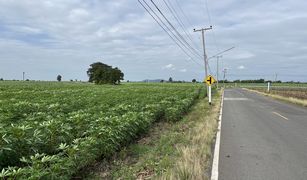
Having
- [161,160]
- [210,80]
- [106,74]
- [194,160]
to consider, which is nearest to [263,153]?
[194,160]

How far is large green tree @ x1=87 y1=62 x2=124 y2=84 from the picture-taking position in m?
122

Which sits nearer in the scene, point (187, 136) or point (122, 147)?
point (122, 147)

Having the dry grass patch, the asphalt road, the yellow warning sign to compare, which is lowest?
the asphalt road

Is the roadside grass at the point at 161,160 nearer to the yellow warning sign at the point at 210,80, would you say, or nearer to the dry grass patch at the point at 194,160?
the dry grass patch at the point at 194,160

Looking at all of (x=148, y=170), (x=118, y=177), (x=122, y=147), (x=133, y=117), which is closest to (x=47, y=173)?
(x=118, y=177)

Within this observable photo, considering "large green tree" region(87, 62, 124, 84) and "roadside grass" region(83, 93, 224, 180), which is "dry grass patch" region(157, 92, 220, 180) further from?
"large green tree" region(87, 62, 124, 84)

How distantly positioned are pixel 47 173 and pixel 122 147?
4.42m

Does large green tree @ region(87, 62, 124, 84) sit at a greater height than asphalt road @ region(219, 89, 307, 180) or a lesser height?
greater

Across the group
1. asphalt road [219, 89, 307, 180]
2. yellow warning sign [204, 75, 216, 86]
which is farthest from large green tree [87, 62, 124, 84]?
asphalt road [219, 89, 307, 180]

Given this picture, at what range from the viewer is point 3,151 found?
18.5ft

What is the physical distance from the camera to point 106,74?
123 metres

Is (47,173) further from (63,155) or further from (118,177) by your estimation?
(118,177)

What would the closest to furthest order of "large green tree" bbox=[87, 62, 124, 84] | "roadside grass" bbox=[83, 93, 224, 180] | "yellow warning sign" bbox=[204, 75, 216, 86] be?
"roadside grass" bbox=[83, 93, 224, 180]
"yellow warning sign" bbox=[204, 75, 216, 86]
"large green tree" bbox=[87, 62, 124, 84]

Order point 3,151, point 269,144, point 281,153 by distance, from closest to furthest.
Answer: point 3,151 < point 281,153 < point 269,144
